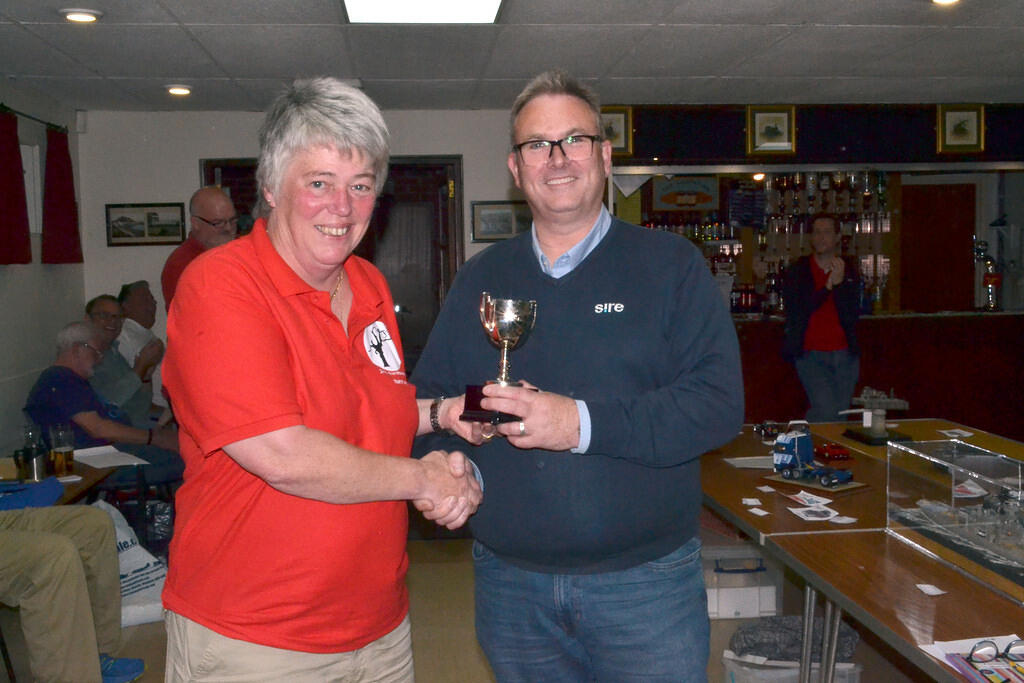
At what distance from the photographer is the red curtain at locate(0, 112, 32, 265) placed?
17.3ft

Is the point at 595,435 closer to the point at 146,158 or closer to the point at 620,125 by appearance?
the point at 620,125

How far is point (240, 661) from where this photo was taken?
1440mm

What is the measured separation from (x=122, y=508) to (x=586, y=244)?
162 inches

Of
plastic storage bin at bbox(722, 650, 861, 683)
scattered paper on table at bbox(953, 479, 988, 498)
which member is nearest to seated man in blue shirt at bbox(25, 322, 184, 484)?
plastic storage bin at bbox(722, 650, 861, 683)

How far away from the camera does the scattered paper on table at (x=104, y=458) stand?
389 cm

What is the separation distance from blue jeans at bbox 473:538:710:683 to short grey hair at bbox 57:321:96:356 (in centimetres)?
360

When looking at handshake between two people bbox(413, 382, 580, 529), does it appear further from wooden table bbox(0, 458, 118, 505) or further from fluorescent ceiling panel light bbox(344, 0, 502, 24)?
fluorescent ceiling panel light bbox(344, 0, 502, 24)

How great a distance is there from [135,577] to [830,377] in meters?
4.71

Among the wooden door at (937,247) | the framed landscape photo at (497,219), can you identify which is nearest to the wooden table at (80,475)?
the framed landscape photo at (497,219)

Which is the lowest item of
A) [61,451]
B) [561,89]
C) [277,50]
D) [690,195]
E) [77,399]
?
[61,451]

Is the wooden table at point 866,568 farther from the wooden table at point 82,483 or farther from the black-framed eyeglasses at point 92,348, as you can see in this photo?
the black-framed eyeglasses at point 92,348

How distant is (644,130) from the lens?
7340 millimetres

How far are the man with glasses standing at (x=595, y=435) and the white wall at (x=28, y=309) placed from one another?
4.90 m

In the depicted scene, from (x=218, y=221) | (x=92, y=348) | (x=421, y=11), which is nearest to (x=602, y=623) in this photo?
(x=218, y=221)
